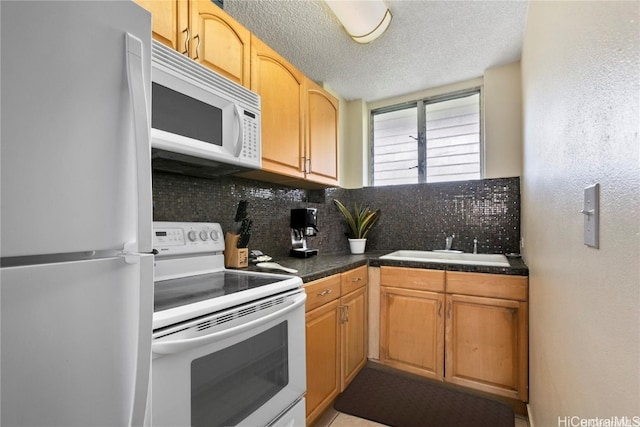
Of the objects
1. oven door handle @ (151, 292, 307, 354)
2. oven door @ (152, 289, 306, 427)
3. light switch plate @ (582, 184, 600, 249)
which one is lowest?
oven door @ (152, 289, 306, 427)

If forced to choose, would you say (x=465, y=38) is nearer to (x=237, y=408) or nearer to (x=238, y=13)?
(x=238, y=13)

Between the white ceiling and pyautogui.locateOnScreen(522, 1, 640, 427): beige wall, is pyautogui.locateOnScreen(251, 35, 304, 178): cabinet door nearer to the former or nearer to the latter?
the white ceiling

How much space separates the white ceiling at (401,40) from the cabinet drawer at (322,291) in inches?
62.7

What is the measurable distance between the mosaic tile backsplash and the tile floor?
3.51 feet

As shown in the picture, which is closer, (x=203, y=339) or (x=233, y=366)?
(x=203, y=339)

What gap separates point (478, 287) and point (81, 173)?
2051mm

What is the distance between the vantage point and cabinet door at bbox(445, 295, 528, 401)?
5.82ft

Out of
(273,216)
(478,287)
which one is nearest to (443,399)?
(478,287)

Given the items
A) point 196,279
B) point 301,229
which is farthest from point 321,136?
point 196,279

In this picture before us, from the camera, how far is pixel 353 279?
2023 mm

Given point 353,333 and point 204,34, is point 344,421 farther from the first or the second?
point 204,34

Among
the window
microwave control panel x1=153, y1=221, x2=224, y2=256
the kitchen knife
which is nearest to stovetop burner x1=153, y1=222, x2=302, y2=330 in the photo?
microwave control panel x1=153, y1=221, x2=224, y2=256

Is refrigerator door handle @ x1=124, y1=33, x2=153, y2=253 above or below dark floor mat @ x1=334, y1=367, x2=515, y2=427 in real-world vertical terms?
above

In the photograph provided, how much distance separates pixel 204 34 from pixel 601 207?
5.12 ft
